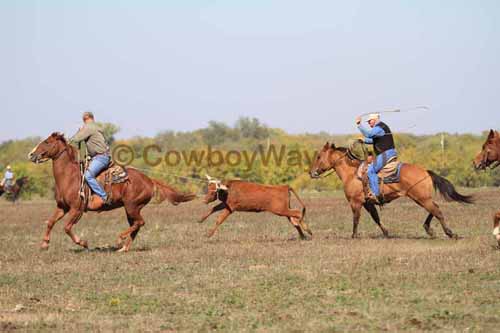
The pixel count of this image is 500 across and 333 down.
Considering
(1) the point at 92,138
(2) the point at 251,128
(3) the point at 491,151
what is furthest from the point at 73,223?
(2) the point at 251,128

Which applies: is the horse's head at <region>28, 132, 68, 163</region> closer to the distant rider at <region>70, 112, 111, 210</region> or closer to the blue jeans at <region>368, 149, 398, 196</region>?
the distant rider at <region>70, 112, 111, 210</region>

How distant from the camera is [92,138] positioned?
16.6 m

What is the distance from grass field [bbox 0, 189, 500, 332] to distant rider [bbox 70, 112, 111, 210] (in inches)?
39.4

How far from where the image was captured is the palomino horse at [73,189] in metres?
16.5

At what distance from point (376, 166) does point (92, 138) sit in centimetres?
542

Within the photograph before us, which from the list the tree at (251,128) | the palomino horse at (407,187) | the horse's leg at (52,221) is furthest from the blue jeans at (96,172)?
the tree at (251,128)

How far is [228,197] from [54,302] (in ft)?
24.4

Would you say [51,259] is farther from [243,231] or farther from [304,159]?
[304,159]

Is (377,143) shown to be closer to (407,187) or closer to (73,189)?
(407,187)

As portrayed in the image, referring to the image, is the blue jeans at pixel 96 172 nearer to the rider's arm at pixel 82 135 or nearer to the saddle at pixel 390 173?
the rider's arm at pixel 82 135

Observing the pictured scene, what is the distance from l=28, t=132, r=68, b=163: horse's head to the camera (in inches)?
654

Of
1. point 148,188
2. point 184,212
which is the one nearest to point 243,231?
point 148,188

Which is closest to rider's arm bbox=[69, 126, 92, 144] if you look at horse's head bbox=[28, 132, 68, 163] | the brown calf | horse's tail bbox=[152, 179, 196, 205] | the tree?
horse's head bbox=[28, 132, 68, 163]

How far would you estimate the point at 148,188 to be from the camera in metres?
17.1
